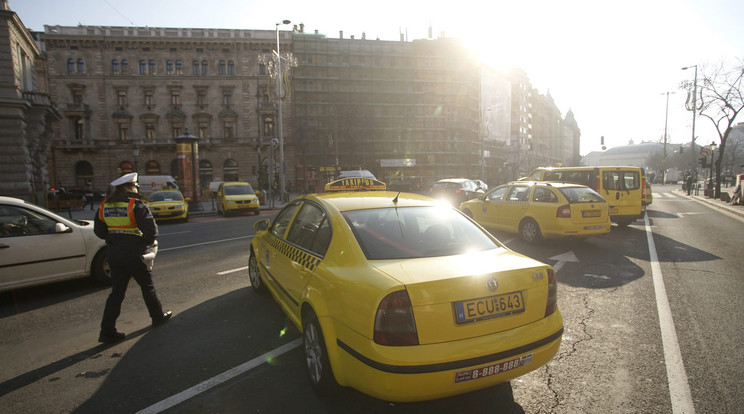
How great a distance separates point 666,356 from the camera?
3.45 m

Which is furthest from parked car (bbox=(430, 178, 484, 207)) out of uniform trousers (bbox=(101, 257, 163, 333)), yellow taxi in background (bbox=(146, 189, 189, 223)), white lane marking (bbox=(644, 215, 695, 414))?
uniform trousers (bbox=(101, 257, 163, 333))

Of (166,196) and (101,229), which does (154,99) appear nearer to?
(166,196)

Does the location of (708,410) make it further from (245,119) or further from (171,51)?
(171,51)

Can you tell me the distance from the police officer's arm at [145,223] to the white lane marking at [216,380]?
69.7 inches

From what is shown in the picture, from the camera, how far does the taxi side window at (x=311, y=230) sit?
3232 millimetres

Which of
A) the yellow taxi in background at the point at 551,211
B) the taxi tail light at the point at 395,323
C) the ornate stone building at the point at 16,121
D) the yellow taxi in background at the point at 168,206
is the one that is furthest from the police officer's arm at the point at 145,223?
the ornate stone building at the point at 16,121

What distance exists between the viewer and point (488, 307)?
2.50 metres

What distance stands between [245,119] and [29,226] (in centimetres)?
4532

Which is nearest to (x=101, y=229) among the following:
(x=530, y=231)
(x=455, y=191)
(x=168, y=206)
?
(x=530, y=231)

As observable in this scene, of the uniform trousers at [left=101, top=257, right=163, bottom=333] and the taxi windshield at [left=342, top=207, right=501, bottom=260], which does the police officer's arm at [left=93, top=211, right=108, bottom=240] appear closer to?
the uniform trousers at [left=101, top=257, right=163, bottom=333]

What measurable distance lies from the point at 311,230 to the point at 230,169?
4765 centimetres

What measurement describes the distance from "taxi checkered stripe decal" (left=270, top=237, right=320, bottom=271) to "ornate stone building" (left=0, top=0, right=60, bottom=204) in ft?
97.1

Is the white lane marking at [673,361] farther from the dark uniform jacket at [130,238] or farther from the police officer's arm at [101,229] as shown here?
the police officer's arm at [101,229]

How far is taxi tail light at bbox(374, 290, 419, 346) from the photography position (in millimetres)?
2307
